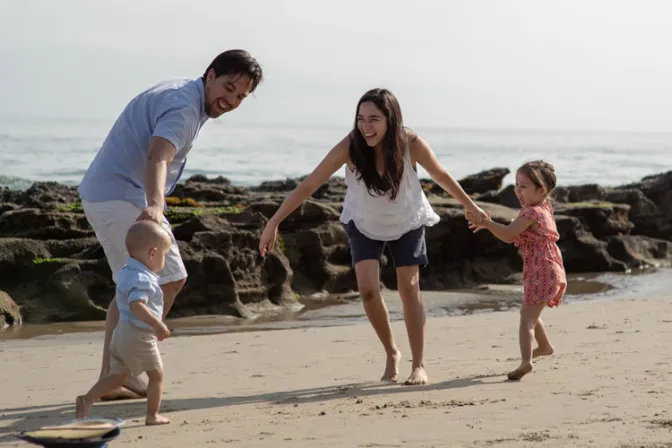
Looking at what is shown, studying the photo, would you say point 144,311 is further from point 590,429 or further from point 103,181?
point 590,429

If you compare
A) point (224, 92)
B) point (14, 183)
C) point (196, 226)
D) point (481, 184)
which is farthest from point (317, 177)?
point (14, 183)

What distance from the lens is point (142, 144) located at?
5.27 metres

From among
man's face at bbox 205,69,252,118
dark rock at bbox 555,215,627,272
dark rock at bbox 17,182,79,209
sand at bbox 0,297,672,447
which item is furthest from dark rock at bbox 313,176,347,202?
man's face at bbox 205,69,252,118

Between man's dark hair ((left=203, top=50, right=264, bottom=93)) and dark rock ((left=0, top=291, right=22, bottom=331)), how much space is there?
16.4 feet

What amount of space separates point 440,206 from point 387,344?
9.79m

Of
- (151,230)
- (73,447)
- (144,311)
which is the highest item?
(151,230)

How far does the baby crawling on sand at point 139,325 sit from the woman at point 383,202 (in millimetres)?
1056

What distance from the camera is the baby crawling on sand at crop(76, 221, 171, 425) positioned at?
15.6 feet

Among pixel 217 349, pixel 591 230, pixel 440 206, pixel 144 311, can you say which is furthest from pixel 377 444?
pixel 591 230

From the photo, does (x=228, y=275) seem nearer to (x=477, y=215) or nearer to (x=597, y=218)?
(x=477, y=215)

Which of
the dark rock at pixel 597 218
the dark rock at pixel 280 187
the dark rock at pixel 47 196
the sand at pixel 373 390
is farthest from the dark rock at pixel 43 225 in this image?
the dark rock at pixel 280 187

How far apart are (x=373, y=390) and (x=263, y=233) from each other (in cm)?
104

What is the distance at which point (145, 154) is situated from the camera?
Answer: 17.4 feet

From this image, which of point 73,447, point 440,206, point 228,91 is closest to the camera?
point 73,447
